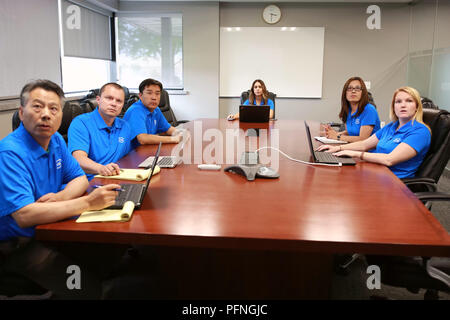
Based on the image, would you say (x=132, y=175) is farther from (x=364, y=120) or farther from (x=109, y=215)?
(x=364, y=120)

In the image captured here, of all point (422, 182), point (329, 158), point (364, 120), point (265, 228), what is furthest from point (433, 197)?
point (364, 120)

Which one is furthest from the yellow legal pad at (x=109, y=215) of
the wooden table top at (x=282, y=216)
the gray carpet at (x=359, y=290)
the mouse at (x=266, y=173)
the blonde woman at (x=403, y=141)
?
the blonde woman at (x=403, y=141)

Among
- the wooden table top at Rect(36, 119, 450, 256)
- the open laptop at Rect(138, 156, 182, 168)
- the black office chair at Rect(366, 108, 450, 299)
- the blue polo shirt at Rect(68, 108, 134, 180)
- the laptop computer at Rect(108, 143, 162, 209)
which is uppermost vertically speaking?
the blue polo shirt at Rect(68, 108, 134, 180)

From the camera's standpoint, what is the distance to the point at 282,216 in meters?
1.35

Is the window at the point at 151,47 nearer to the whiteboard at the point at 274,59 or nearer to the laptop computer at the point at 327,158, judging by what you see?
the whiteboard at the point at 274,59

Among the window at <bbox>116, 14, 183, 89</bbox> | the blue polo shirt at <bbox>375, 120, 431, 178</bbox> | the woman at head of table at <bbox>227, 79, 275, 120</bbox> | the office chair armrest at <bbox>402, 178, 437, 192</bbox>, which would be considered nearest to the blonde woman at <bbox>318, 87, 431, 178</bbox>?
the blue polo shirt at <bbox>375, 120, 431, 178</bbox>

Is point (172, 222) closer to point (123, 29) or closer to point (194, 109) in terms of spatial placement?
point (194, 109)

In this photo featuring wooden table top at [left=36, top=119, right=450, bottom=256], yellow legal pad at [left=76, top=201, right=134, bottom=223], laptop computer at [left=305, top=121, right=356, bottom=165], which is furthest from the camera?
laptop computer at [left=305, top=121, right=356, bottom=165]

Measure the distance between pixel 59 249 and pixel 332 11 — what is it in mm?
6223

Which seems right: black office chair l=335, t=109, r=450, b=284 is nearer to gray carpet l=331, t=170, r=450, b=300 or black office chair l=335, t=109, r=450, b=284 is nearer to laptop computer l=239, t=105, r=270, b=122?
gray carpet l=331, t=170, r=450, b=300

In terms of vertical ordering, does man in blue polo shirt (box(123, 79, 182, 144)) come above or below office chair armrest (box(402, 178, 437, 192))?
above

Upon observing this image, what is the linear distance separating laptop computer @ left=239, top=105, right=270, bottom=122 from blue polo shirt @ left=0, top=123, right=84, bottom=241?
2.89 m

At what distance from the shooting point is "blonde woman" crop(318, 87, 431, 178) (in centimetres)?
222

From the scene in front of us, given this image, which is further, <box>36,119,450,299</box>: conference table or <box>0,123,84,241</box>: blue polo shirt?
<box>0,123,84,241</box>: blue polo shirt
